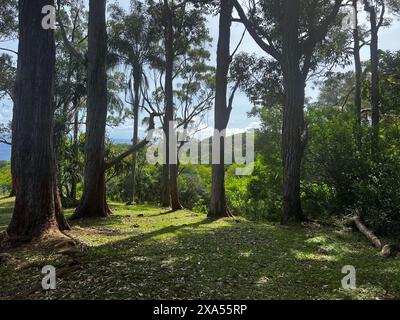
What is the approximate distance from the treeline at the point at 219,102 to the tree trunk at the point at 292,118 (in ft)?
0.10

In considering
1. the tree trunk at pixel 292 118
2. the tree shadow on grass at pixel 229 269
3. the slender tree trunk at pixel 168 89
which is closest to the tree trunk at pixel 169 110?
the slender tree trunk at pixel 168 89

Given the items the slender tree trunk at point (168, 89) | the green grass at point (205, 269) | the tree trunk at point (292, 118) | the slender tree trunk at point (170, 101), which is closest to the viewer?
the green grass at point (205, 269)

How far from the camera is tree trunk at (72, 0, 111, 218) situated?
36.9 ft

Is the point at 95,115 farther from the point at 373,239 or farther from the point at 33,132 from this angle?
the point at 373,239

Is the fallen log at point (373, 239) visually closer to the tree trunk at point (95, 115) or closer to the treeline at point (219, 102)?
the treeline at point (219, 102)

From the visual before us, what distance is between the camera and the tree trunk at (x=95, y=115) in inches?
443

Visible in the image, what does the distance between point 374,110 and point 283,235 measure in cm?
1010

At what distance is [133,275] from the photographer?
4.64m

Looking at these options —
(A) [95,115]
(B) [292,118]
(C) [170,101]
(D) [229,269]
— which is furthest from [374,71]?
(D) [229,269]

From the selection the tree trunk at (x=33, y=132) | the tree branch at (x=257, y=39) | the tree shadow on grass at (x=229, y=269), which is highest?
the tree branch at (x=257, y=39)

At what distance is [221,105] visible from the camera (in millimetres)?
12469

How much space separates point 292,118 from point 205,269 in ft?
20.4

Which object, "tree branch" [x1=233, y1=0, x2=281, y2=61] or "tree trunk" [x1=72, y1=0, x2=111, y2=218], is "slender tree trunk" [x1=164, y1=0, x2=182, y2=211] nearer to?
"tree trunk" [x1=72, y1=0, x2=111, y2=218]

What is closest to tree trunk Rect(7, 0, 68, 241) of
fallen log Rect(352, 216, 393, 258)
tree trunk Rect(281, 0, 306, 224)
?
fallen log Rect(352, 216, 393, 258)
